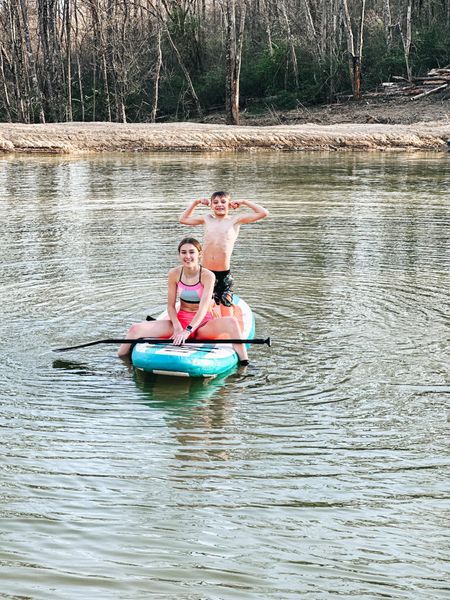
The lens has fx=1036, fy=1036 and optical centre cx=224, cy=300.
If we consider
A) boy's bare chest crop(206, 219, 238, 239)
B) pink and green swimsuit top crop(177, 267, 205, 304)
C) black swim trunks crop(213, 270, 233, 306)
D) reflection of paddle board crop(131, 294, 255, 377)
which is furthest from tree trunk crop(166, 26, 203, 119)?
reflection of paddle board crop(131, 294, 255, 377)

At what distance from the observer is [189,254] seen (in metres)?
8.61

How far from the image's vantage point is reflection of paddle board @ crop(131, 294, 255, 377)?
322 inches

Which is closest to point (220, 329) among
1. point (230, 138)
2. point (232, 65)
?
point (230, 138)

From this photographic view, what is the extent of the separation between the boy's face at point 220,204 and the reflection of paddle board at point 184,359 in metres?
1.61

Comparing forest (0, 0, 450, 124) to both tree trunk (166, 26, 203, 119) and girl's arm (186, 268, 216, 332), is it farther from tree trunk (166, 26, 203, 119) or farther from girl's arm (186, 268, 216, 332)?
girl's arm (186, 268, 216, 332)

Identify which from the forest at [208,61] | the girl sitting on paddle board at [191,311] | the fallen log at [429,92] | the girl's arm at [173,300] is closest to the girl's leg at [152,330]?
the girl sitting on paddle board at [191,311]

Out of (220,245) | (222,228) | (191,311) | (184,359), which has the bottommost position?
(184,359)

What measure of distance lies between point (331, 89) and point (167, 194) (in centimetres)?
1936

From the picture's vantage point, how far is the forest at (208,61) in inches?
1510

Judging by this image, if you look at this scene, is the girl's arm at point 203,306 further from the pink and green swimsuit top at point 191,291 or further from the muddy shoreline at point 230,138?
the muddy shoreline at point 230,138

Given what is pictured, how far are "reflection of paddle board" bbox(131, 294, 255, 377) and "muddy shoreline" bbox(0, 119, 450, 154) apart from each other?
2352 cm

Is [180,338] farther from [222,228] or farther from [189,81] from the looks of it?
[189,81]

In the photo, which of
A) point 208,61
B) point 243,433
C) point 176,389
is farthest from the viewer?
point 208,61

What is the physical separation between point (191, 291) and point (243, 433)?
2.15 meters
